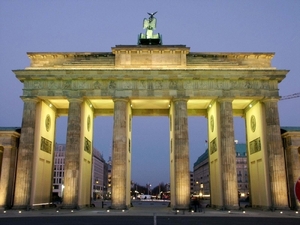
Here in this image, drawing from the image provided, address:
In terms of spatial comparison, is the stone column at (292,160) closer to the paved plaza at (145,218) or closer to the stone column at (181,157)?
the paved plaza at (145,218)

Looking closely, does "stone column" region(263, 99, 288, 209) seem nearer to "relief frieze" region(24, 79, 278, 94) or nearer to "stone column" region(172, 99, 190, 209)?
"relief frieze" region(24, 79, 278, 94)

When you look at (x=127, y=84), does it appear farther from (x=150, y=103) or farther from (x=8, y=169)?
(x=8, y=169)

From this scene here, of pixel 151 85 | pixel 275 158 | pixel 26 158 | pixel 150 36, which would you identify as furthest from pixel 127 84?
pixel 275 158

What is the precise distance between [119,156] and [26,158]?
10.7 metres

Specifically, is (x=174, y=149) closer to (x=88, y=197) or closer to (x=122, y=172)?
(x=122, y=172)

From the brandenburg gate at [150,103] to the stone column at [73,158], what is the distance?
113 mm

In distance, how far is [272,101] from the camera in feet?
133

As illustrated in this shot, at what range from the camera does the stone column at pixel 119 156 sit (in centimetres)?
3809

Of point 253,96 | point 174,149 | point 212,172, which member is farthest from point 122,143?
point 253,96

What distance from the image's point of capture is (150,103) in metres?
45.1

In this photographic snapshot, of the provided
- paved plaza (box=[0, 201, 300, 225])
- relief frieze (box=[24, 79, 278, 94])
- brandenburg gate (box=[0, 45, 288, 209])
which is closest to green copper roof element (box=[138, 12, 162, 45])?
brandenburg gate (box=[0, 45, 288, 209])

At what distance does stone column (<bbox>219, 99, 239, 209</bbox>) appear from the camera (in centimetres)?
3797

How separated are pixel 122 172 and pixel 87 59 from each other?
49.3 ft

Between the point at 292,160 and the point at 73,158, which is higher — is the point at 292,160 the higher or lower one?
the lower one
